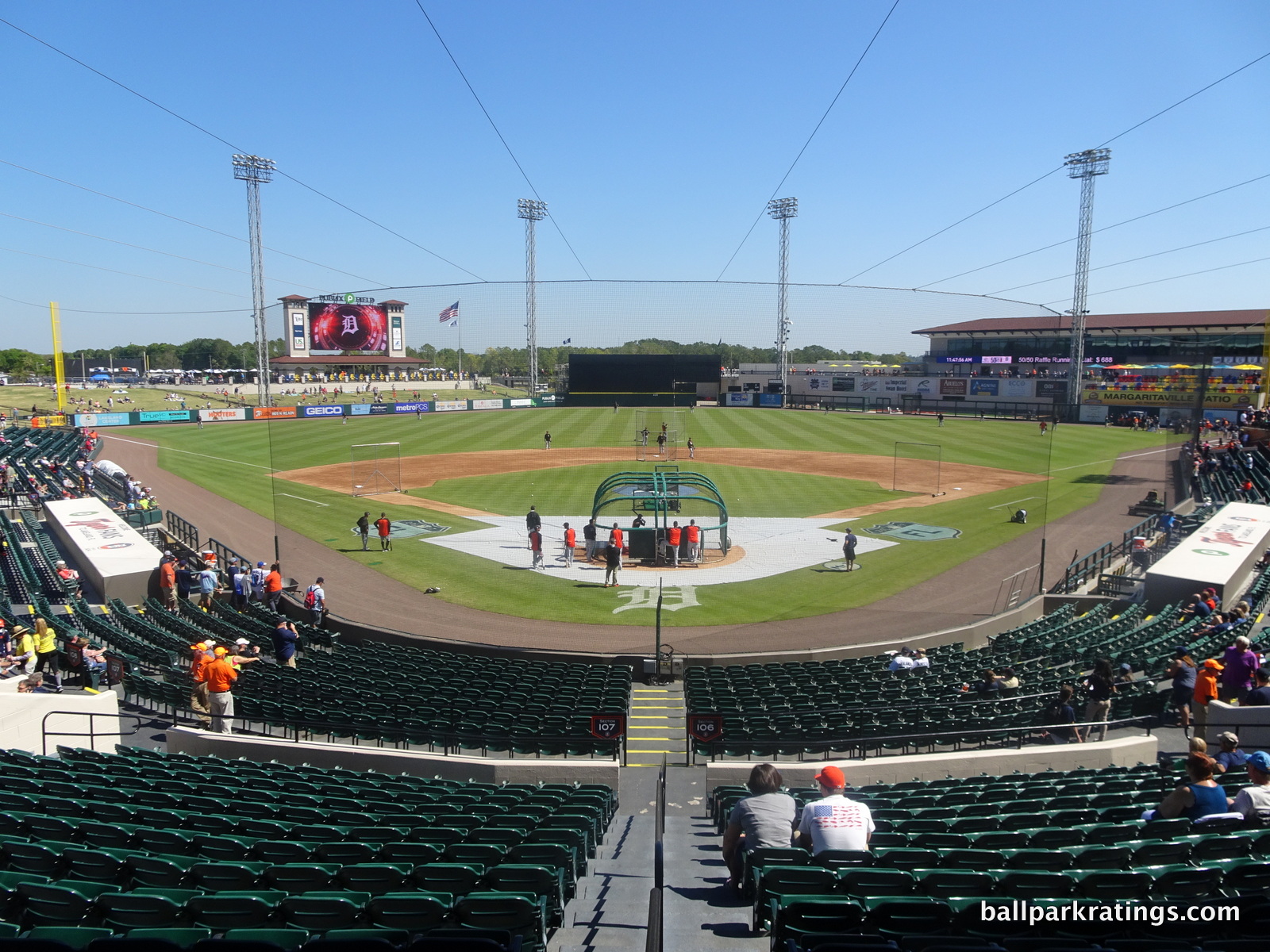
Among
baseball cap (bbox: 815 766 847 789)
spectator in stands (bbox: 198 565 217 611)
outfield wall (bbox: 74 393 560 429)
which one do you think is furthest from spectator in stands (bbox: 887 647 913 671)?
outfield wall (bbox: 74 393 560 429)

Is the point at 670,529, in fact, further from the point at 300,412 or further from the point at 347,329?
the point at 347,329

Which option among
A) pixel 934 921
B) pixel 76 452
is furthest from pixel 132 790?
pixel 76 452

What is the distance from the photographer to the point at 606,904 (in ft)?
22.2

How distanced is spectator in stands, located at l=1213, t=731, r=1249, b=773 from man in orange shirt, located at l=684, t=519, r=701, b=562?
16862 mm

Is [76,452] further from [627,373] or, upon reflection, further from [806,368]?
[806,368]

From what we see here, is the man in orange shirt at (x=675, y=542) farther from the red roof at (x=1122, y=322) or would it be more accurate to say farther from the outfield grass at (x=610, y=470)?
the red roof at (x=1122, y=322)

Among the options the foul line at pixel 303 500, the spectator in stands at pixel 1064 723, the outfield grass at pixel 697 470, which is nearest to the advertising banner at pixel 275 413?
the foul line at pixel 303 500

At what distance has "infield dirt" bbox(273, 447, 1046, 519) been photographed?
124 ft

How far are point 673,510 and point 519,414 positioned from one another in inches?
1857

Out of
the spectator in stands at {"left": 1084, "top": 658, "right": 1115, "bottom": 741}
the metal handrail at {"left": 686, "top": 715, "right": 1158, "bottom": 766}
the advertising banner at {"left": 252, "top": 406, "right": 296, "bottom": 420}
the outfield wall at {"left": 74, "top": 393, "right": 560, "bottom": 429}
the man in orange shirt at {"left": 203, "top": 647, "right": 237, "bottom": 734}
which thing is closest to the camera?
the metal handrail at {"left": 686, "top": 715, "right": 1158, "bottom": 766}

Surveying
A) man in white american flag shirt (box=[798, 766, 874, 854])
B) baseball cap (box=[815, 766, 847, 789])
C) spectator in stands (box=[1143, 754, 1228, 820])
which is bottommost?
spectator in stands (box=[1143, 754, 1228, 820])

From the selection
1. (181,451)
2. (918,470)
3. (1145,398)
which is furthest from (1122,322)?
(181,451)

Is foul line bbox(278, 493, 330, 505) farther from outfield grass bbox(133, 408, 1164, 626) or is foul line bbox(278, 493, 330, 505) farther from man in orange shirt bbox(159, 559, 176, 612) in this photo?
man in orange shirt bbox(159, 559, 176, 612)

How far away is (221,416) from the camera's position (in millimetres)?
75750
